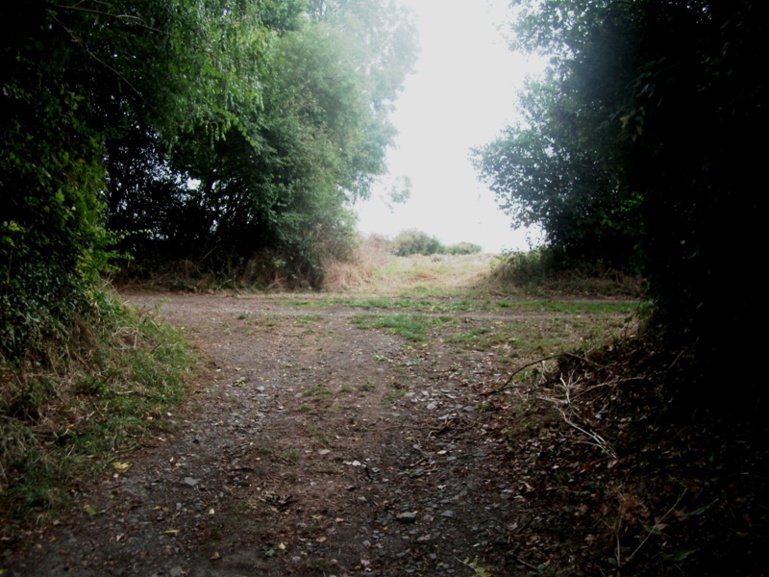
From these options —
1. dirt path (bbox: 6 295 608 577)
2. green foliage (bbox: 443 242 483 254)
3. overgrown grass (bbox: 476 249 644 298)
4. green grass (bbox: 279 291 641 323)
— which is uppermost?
green foliage (bbox: 443 242 483 254)

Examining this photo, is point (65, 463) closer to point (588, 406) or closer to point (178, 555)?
point (178, 555)

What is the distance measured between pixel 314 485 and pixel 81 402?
2.46 meters

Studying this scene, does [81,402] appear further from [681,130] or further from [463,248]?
[463,248]

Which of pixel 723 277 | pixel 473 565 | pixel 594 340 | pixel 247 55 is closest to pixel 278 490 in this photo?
pixel 473 565

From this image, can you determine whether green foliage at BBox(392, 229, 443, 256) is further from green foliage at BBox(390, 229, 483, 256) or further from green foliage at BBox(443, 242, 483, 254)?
green foliage at BBox(443, 242, 483, 254)

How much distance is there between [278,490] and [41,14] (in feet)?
14.0

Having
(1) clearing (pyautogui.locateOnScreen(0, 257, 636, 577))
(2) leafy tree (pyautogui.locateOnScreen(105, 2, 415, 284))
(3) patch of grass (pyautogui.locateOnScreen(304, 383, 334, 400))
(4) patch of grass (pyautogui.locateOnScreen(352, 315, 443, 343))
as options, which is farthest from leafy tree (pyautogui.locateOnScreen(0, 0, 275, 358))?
(2) leafy tree (pyautogui.locateOnScreen(105, 2, 415, 284))

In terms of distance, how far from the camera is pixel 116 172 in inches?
543

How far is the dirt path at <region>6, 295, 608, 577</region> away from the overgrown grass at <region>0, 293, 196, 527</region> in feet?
0.77

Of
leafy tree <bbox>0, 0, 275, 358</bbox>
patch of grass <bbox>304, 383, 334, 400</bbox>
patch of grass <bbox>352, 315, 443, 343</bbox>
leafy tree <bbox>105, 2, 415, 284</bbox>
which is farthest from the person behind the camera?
leafy tree <bbox>105, 2, 415, 284</bbox>

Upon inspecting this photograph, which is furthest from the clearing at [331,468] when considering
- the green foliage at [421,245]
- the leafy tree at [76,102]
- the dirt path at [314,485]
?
the green foliage at [421,245]

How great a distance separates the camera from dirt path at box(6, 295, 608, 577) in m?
3.38

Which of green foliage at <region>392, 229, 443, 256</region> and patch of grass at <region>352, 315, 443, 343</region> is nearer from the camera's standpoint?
patch of grass at <region>352, 315, 443, 343</region>

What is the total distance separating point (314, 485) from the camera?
432 cm
